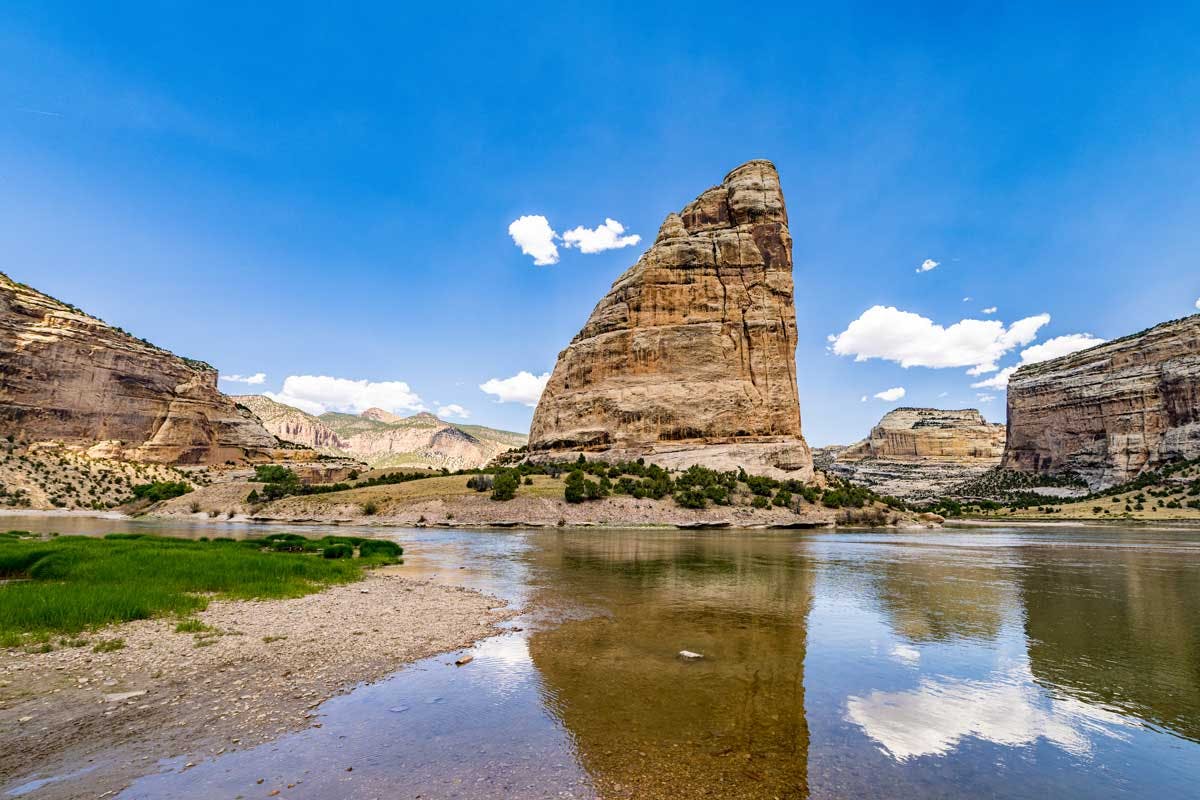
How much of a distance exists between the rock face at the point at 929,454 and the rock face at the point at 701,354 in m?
90.8

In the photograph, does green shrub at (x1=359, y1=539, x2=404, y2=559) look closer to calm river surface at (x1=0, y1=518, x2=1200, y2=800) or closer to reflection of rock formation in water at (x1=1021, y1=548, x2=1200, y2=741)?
calm river surface at (x1=0, y1=518, x2=1200, y2=800)

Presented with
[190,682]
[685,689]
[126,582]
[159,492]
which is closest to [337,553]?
[126,582]

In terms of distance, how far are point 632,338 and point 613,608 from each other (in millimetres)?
82348

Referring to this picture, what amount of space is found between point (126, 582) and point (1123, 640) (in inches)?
983

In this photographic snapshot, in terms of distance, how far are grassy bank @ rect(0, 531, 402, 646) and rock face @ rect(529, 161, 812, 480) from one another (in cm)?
6594

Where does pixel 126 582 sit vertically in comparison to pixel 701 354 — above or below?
below

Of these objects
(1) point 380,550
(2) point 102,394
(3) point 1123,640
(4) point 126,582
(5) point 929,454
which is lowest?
(1) point 380,550

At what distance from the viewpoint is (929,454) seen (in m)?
185

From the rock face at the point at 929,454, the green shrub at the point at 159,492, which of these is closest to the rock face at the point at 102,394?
the green shrub at the point at 159,492

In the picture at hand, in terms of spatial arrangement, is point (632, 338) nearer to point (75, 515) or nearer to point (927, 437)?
point (75, 515)

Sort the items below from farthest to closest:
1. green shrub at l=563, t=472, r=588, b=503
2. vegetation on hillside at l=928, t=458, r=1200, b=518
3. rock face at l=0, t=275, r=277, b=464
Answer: rock face at l=0, t=275, r=277, b=464 < vegetation on hillside at l=928, t=458, r=1200, b=518 < green shrub at l=563, t=472, r=588, b=503

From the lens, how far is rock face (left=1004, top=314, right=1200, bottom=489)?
101438mm

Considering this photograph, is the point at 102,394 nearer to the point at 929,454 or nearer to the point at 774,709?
the point at 774,709

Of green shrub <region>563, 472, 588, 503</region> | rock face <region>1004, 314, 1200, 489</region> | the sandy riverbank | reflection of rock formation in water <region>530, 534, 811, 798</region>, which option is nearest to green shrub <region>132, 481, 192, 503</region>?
green shrub <region>563, 472, 588, 503</region>
